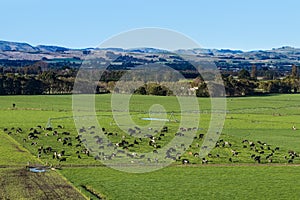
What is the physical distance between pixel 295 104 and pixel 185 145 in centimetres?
5696

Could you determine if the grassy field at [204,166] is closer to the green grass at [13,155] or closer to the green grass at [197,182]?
the green grass at [197,182]

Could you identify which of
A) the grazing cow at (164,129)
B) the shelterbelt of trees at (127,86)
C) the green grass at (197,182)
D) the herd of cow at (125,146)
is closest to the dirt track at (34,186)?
the green grass at (197,182)

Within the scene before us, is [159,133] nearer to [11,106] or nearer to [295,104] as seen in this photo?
[11,106]

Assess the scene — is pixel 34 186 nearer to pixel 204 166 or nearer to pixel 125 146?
pixel 204 166

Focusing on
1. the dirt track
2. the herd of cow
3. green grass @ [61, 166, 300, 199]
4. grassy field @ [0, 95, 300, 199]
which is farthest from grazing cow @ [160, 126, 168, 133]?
the dirt track

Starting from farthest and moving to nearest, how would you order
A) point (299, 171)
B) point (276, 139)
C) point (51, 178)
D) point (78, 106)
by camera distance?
point (78, 106) < point (276, 139) < point (299, 171) < point (51, 178)

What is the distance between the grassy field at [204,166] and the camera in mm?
30594

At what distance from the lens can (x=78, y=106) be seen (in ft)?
287

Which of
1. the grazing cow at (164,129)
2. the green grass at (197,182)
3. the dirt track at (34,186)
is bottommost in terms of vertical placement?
the green grass at (197,182)

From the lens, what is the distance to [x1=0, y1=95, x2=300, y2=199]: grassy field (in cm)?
3059

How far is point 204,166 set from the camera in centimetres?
3878

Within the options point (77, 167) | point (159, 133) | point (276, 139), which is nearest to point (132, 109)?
point (159, 133)

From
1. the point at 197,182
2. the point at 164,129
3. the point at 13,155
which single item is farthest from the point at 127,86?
the point at 197,182

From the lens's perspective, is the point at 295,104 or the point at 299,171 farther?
the point at 295,104
